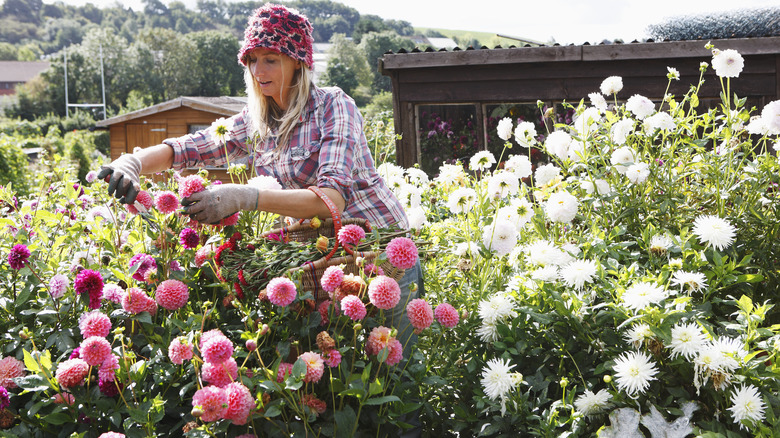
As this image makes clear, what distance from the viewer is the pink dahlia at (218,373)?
1218mm

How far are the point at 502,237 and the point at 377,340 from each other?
589 millimetres

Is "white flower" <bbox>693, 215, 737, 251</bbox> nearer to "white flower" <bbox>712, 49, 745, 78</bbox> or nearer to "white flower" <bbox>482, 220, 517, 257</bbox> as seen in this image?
"white flower" <bbox>482, 220, 517, 257</bbox>

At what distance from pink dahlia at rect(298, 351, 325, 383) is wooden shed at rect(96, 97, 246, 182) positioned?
49.3ft

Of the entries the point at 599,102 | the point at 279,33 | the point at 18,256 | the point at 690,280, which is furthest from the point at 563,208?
the point at 18,256

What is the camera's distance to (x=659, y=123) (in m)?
2.04

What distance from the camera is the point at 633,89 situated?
629 centimetres

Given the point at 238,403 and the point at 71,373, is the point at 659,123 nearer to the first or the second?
the point at 238,403

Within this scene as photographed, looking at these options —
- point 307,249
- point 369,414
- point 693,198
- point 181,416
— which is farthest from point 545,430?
point 693,198

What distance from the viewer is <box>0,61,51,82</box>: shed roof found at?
269 feet

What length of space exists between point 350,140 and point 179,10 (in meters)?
111

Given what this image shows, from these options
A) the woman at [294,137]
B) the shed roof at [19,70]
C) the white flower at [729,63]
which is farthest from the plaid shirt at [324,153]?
the shed roof at [19,70]

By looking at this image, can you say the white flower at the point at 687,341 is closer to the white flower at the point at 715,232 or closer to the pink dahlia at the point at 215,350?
the white flower at the point at 715,232

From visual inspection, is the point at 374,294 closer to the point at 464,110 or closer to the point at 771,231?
the point at 771,231

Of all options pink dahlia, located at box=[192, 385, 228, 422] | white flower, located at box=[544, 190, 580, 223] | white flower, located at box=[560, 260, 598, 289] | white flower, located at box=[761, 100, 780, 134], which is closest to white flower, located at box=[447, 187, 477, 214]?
white flower, located at box=[544, 190, 580, 223]
